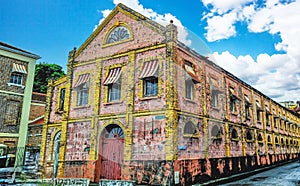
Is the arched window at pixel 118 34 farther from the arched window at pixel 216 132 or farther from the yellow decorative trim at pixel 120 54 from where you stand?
the arched window at pixel 216 132

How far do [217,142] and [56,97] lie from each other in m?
11.6

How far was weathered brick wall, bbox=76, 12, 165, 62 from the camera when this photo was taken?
14133mm

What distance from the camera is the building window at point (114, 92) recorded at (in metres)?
14.8

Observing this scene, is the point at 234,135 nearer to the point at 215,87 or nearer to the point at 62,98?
the point at 215,87

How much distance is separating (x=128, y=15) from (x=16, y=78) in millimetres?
13717

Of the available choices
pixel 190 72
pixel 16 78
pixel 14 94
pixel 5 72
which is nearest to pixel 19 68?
pixel 16 78

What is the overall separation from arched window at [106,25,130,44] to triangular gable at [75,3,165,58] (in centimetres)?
81

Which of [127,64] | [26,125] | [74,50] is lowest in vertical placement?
[26,125]

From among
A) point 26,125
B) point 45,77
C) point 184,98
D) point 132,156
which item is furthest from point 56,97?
point 45,77

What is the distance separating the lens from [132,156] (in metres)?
13.0

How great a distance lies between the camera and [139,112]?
13.4m

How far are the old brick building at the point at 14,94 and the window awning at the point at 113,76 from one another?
36.7ft

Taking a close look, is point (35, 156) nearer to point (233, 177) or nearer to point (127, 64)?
point (127, 64)

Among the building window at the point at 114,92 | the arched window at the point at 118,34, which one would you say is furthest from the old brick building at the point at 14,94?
the arched window at the point at 118,34
